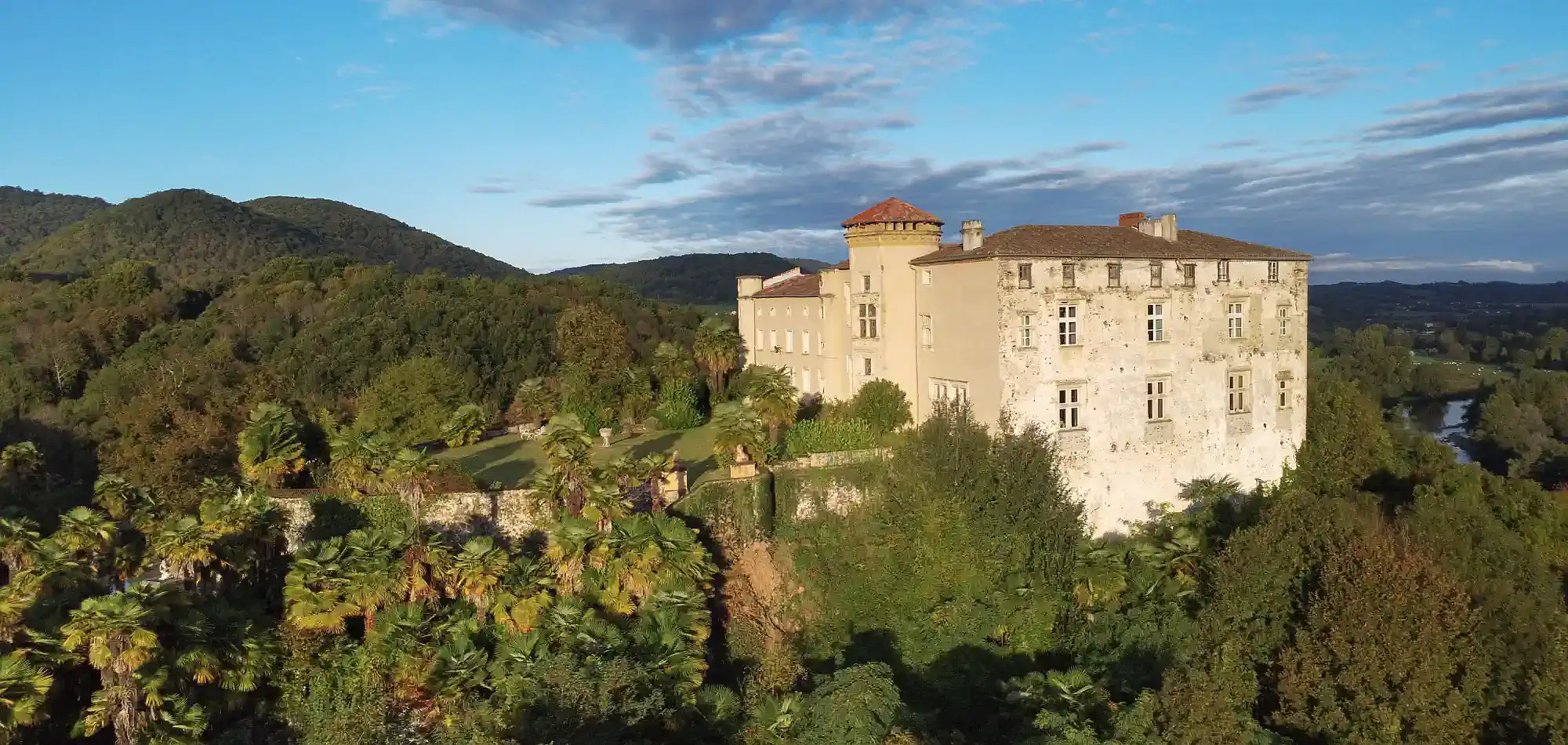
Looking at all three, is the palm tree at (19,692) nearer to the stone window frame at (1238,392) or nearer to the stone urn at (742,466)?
the stone urn at (742,466)

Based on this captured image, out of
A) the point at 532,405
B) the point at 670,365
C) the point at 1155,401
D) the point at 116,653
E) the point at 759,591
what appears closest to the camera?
the point at 116,653

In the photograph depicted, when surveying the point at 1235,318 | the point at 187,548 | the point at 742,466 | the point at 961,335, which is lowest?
the point at 187,548

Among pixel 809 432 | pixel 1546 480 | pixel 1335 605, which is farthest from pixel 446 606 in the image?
pixel 1546 480

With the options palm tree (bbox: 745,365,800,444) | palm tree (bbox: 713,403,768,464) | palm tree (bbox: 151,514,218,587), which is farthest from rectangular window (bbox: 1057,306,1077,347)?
palm tree (bbox: 151,514,218,587)

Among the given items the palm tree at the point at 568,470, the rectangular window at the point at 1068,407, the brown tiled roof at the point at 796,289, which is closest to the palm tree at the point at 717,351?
the brown tiled roof at the point at 796,289

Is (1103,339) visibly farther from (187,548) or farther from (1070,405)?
(187,548)

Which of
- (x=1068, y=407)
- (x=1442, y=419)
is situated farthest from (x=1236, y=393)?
(x=1442, y=419)
